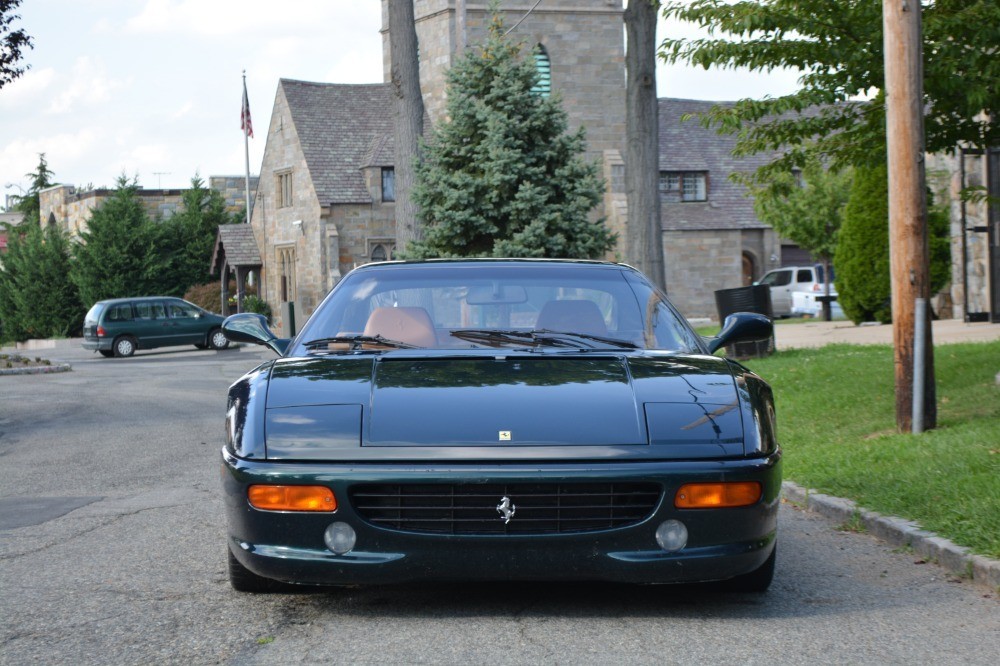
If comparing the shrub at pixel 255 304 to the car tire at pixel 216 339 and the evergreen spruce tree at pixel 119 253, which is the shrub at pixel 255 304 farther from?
the car tire at pixel 216 339

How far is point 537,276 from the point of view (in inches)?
246

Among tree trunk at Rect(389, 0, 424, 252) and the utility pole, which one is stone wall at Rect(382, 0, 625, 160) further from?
the utility pole

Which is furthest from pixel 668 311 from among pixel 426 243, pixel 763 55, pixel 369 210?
pixel 369 210

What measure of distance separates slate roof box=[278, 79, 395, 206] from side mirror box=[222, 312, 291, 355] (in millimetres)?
40242

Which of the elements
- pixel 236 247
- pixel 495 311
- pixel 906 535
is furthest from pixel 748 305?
pixel 236 247

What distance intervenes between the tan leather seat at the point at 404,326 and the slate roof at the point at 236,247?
45009mm

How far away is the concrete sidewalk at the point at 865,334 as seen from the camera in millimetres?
19062

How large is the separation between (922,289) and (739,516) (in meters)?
5.35

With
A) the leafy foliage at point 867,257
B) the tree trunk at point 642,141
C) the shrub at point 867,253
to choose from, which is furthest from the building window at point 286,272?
the tree trunk at point 642,141

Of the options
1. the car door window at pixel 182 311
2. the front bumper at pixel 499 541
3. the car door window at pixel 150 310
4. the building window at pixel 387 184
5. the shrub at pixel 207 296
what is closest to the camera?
the front bumper at pixel 499 541

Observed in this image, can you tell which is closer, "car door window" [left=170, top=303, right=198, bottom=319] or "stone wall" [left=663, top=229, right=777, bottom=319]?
"car door window" [left=170, top=303, right=198, bottom=319]

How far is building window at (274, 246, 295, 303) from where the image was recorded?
49.3 m

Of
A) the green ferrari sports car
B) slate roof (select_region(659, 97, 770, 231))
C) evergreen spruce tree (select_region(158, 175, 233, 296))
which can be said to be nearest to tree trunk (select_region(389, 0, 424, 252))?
the green ferrari sports car

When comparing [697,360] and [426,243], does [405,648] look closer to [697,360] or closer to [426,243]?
[697,360]
